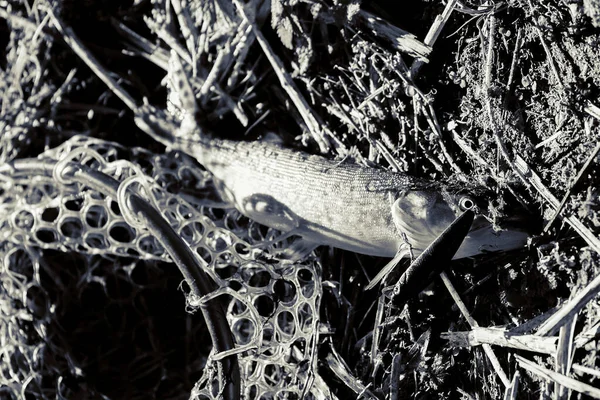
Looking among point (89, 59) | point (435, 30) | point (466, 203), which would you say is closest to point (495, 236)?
point (466, 203)

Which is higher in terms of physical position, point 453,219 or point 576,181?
point 576,181

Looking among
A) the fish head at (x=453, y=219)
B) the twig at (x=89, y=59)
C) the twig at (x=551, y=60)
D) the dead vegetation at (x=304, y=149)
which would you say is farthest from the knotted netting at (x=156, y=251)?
the twig at (x=551, y=60)

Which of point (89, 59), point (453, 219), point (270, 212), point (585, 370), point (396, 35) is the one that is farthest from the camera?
point (89, 59)

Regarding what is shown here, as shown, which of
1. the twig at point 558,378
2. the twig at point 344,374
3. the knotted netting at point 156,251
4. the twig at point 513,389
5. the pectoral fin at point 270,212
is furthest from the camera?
the pectoral fin at point 270,212

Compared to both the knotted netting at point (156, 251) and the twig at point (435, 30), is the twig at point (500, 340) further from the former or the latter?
the twig at point (435, 30)

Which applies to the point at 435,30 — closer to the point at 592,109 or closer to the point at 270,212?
the point at 592,109

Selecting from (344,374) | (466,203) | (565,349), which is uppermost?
(466,203)

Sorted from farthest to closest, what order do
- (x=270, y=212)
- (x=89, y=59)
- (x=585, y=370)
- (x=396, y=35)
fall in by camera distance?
(x=89, y=59) → (x=270, y=212) → (x=396, y=35) → (x=585, y=370)
